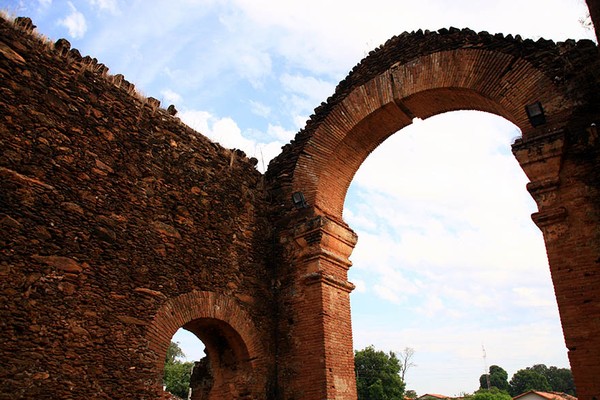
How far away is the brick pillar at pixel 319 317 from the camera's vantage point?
7426 millimetres

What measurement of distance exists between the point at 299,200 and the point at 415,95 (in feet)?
9.00

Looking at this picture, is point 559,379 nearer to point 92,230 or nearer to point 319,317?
point 319,317

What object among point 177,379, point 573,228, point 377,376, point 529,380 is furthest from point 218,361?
point 529,380

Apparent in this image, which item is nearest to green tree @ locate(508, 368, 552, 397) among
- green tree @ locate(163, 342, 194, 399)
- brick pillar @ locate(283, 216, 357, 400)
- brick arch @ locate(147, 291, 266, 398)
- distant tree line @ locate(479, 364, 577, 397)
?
distant tree line @ locate(479, 364, 577, 397)

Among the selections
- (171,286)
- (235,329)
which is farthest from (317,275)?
(171,286)

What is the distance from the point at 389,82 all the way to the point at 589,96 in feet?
10.8

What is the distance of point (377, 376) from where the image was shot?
4172 centimetres

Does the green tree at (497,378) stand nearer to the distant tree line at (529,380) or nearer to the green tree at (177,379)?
the distant tree line at (529,380)

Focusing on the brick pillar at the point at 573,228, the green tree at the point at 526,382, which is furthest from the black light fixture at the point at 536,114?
the green tree at the point at 526,382

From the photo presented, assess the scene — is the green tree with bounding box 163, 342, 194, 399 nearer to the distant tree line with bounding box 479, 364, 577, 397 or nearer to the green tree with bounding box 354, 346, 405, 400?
the green tree with bounding box 354, 346, 405, 400

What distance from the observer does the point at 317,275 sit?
26.2 ft

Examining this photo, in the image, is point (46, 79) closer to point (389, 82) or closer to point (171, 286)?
point (171, 286)

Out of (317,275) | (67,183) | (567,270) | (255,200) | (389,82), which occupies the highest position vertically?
(389,82)

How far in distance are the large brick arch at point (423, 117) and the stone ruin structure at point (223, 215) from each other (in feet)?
0.08
